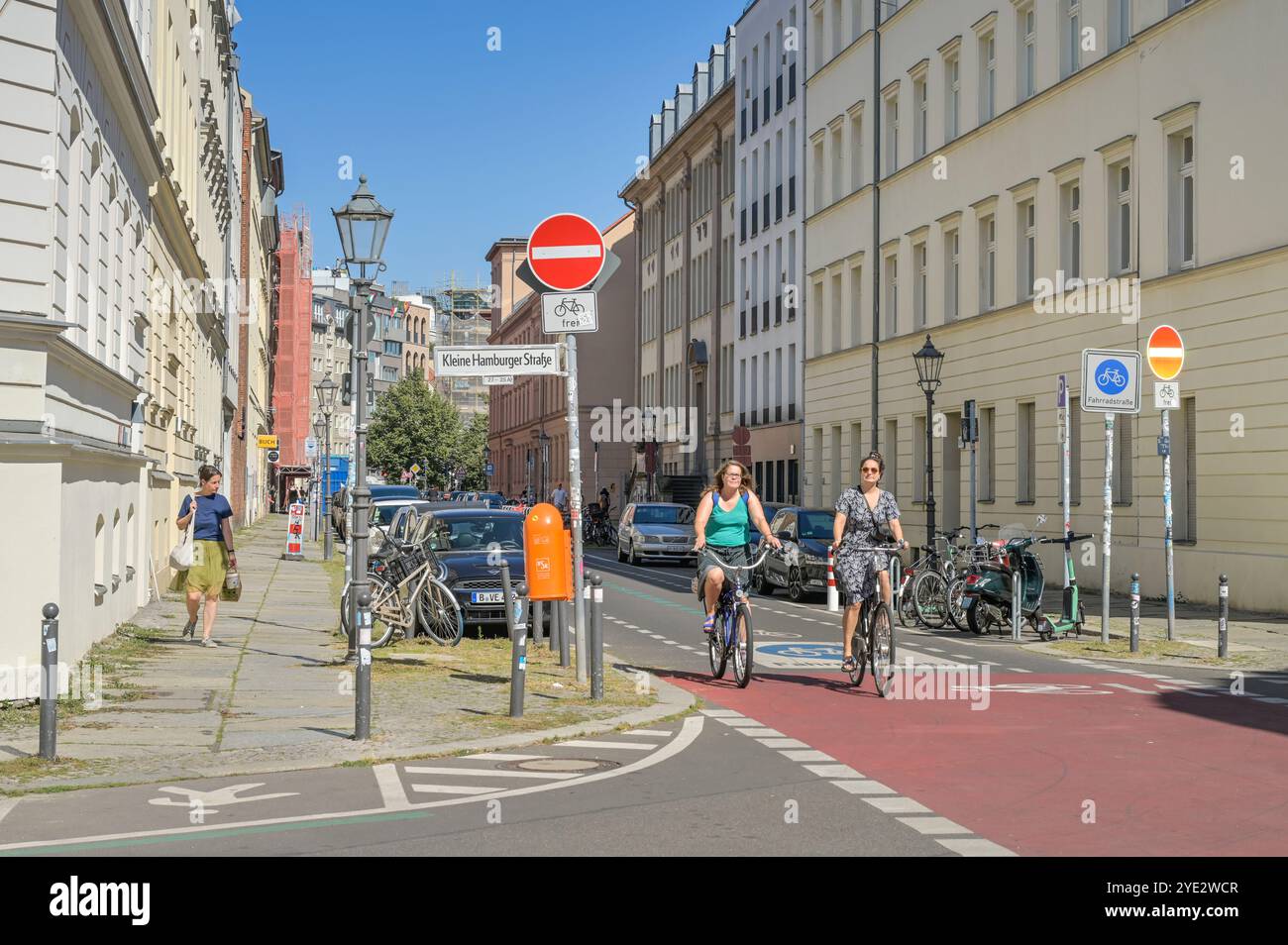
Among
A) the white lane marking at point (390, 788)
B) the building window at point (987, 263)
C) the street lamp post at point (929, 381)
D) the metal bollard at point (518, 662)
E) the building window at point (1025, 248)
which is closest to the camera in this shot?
the white lane marking at point (390, 788)

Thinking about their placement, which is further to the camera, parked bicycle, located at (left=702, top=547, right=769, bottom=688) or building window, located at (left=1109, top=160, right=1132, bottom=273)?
building window, located at (left=1109, top=160, right=1132, bottom=273)

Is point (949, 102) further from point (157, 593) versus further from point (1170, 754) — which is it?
point (1170, 754)

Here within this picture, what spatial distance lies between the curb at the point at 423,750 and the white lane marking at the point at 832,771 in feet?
6.83

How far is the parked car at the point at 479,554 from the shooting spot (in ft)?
64.0

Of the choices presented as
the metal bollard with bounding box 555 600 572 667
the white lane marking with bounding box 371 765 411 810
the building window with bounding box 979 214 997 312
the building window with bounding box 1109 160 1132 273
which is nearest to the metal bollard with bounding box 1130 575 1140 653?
the metal bollard with bounding box 555 600 572 667

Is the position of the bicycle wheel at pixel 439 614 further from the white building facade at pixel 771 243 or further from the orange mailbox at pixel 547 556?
the white building facade at pixel 771 243

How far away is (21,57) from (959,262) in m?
28.7

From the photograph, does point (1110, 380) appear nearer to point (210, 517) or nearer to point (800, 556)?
point (210, 517)

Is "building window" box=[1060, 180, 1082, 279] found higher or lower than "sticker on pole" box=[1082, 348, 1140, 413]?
higher

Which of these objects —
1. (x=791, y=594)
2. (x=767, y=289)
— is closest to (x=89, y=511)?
(x=791, y=594)

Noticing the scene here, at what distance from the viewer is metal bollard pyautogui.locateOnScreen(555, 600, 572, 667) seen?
16.1 metres

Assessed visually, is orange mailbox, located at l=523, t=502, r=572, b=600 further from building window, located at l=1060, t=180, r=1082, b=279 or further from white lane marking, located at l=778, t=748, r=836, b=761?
building window, located at l=1060, t=180, r=1082, b=279

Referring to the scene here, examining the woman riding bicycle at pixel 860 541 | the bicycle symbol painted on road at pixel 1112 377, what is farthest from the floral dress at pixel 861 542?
the bicycle symbol painted on road at pixel 1112 377

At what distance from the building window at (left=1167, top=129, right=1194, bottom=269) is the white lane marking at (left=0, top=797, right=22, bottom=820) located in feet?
76.7
